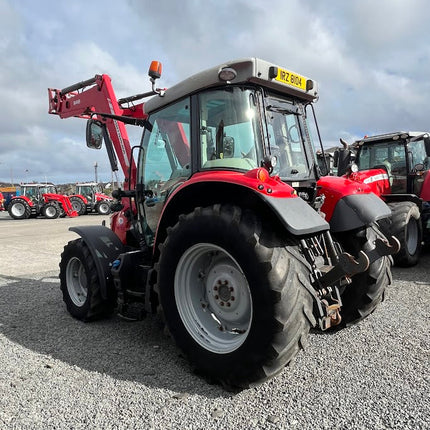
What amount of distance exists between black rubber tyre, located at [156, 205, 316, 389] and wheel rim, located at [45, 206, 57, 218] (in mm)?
20727

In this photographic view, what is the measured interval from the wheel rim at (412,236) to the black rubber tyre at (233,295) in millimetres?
5188

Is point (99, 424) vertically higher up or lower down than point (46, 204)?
lower down

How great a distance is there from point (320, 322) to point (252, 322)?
50 cm

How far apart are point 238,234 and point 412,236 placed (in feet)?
18.5

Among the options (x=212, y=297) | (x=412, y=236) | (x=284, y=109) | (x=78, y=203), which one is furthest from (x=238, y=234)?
(x=78, y=203)

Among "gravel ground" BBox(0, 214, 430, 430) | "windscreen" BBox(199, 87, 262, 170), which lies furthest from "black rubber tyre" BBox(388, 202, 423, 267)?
"windscreen" BBox(199, 87, 262, 170)

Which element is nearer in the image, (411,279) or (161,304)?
(161,304)

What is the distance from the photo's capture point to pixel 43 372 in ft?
9.58

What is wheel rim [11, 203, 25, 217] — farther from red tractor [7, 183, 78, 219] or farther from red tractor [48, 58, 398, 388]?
red tractor [48, 58, 398, 388]

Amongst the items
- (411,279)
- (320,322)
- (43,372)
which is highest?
(320,322)

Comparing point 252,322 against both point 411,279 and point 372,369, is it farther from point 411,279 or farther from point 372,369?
point 411,279

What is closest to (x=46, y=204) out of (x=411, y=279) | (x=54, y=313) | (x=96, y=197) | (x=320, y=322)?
(x=96, y=197)

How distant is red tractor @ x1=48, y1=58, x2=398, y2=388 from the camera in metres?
2.42

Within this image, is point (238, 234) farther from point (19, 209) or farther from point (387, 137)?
point (19, 209)
